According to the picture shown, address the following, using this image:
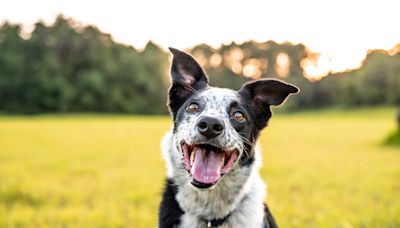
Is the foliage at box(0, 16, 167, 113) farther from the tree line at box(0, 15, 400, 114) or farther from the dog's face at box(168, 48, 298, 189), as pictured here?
the dog's face at box(168, 48, 298, 189)

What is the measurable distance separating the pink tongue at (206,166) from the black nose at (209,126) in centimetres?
24

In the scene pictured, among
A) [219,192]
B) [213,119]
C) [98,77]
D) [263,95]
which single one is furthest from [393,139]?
[98,77]

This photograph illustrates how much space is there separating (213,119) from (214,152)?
0.36 metres

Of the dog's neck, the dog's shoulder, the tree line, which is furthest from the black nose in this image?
the tree line

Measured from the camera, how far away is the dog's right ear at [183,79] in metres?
4.72

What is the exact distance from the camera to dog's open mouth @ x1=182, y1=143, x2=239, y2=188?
3.97 metres

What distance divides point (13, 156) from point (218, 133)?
11.4 m

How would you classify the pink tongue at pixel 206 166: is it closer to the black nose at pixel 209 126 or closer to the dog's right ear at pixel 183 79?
the black nose at pixel 209 126

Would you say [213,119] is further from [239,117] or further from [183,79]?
[183,79]

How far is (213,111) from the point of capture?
4.27 meters

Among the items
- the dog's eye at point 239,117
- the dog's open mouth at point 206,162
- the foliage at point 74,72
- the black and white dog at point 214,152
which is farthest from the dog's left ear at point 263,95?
the foliage at point 74,72

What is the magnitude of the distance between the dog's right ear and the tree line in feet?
183

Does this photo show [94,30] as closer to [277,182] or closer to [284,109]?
[284,109]

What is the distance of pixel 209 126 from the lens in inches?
153
